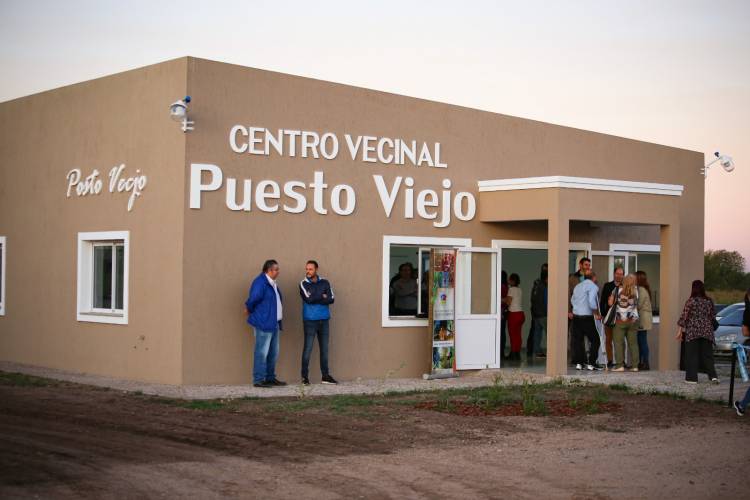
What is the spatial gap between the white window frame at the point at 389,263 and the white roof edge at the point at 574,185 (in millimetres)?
1222

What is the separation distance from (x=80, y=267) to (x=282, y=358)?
12.6 ft

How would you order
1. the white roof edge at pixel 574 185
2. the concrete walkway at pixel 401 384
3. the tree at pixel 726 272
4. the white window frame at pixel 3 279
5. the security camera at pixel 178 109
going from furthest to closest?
1. the tree at pixel 726 272
2. the white window frame at pixel 3 279
3. the white roof edge at pixel 574 185
4. the security camera at pixel 178 109
5. the concrete walkway at pixel 401 384

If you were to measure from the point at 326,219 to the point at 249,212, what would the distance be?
138cm

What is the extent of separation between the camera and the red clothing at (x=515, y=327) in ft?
65.3

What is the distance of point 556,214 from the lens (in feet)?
54.9

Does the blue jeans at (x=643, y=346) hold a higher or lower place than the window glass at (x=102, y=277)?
lower

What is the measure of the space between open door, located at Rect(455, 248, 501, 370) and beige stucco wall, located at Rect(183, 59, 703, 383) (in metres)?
0.40

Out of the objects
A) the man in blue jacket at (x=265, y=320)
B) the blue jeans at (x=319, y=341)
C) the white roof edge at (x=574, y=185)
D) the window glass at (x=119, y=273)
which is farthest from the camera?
the white roof edge at (x=574, y=185)

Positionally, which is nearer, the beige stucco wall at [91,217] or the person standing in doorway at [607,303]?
the beige stucco wall at [91,217]

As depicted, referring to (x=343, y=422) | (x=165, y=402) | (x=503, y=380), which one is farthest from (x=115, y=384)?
(x=503, y=380)

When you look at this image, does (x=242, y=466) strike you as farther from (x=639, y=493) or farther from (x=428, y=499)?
(x=639, y=493)

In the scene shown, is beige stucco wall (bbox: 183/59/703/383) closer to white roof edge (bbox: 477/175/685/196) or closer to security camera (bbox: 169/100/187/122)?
white roof edge (bbox: 477/175/685/196)

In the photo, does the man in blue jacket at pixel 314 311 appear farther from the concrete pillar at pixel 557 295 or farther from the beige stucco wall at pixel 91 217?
the concrete pillar at pixel 557 295

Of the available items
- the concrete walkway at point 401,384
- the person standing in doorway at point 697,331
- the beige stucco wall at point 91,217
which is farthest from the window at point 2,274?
the person standing in doorway at point 697,331
